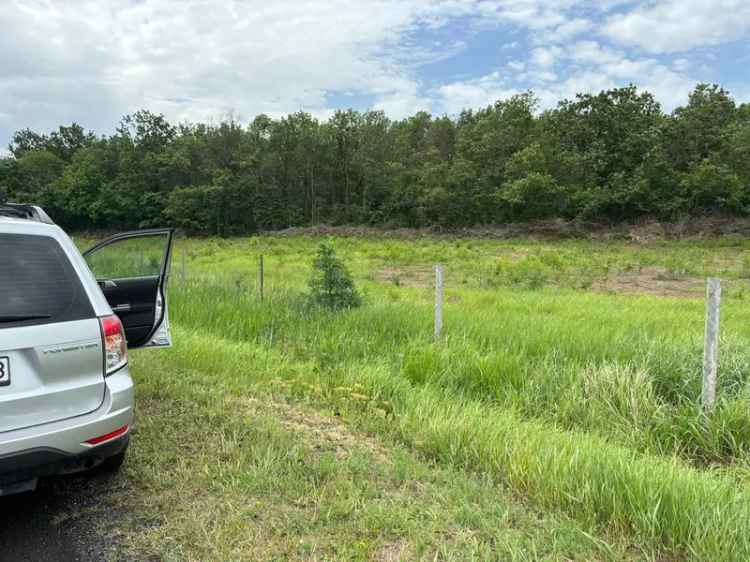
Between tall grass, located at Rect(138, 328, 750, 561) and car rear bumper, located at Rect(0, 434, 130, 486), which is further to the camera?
tall grass, located at Rect(138, 328, 750, 561)

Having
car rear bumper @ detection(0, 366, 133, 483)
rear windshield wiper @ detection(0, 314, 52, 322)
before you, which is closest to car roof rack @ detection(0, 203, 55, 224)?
rear windshield wiper @ detection(0, 314, 52, 322)

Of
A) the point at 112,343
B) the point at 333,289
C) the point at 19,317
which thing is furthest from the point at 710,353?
the point at 333,289

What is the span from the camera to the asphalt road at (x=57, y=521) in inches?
96.3

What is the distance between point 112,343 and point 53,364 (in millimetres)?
296

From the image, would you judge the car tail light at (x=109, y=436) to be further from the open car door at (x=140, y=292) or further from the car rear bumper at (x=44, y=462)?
the open car door at (x=140, y=292)

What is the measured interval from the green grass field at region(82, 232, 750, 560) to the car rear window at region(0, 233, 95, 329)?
114cm

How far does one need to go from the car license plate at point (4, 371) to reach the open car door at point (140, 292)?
1.79 metres

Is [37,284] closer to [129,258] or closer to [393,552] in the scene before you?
[393,552]

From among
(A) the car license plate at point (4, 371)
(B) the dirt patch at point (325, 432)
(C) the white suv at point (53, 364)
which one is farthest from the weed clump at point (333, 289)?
(A) the car license plate at point (4, 371)

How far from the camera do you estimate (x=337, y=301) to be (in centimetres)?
815

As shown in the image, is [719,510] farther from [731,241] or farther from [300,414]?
[731,241]

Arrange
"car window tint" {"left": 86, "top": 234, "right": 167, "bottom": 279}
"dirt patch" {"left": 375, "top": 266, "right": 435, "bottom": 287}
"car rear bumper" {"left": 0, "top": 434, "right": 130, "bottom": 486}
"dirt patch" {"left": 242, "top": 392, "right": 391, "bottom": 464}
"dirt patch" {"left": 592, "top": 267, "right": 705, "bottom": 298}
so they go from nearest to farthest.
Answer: "car rear bumper" {"left": 0, "top": 434, "right": 130, "bottom": 486}
"dirt patch" {"left": 242, "top": 392, "right": 391, "bottom": 464}
"car window tint" {"left": 86, "top": 234, "right": 167, "bottom": 279}
"dirt patch" {"left": 592, "top": 267, "right": 705, "bottom": 298}
"dirt patch" {"left": 375, "top": 266, "right": 435, "bottom": 287}

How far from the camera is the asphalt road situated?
2.45m

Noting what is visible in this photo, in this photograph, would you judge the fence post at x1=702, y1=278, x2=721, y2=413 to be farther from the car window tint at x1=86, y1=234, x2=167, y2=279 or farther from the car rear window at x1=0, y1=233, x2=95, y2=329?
the car window tint at x1=86, y1=234, x2=167, y2=279
